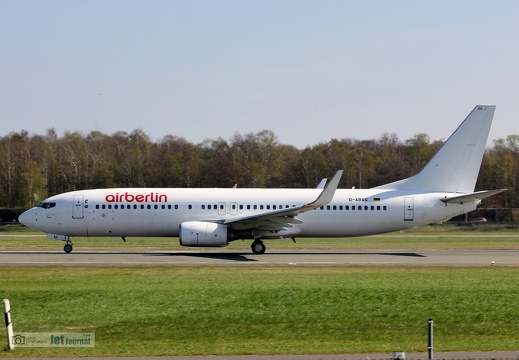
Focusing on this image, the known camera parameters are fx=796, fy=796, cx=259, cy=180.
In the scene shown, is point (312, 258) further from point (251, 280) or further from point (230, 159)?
point (230, 159)

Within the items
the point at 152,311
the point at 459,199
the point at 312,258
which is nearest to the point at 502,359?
the point at 152,311

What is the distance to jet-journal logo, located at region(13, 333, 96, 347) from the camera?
16.4 metres

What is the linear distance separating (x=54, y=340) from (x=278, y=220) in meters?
23.5

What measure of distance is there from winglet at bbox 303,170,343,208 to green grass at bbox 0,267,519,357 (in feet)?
27.6

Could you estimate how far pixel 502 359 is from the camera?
1419 centimetres

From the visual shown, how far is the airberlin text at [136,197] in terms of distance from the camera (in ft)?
133

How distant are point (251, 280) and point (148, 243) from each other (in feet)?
81.7

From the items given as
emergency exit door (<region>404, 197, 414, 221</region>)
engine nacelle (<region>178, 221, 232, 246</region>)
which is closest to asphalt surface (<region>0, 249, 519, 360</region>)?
engine nacelle (<region>178, 221, 232, 246</region>)

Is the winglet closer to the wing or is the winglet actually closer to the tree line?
the wing

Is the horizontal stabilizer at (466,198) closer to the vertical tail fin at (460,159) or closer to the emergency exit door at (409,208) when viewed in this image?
the vertical tail fin at (460,159)

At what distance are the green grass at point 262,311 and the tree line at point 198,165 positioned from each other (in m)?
61.4

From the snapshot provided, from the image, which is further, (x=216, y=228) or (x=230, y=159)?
(x=230, y=159)

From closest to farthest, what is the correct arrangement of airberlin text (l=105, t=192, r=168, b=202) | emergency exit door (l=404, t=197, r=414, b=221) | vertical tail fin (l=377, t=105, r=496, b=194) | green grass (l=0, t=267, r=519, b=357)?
green grass (l=0, t=267, r=519, b=357), airberlin text (l=105, t=192, r=168, b=202), emergency exit door (l=404, t=197, r=414, b=221), vertical tail fin (l=377, t=105, r=496, b=194)

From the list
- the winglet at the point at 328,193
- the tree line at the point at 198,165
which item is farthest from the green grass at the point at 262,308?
the tree line at the point at 198,165
